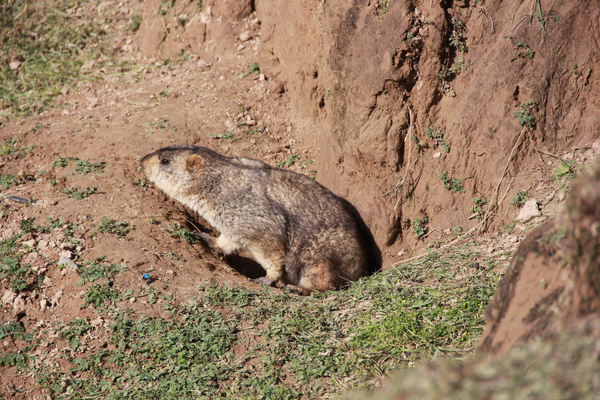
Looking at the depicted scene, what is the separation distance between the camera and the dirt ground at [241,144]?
17.5ft

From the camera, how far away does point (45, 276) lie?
16.6 feet

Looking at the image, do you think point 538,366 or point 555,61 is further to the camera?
point 555,61

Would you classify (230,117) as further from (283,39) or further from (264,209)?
(264,209)

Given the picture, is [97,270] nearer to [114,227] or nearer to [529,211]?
[114,227]

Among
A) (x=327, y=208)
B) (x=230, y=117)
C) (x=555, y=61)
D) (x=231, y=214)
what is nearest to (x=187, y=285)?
(x=231, y=214)

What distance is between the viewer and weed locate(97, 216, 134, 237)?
5.64 meters

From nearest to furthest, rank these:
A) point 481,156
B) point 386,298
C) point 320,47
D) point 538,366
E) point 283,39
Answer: point 538,366, point 386,298, point 481,156, point 320,47, point 283,39

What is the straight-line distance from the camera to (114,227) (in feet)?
18.7

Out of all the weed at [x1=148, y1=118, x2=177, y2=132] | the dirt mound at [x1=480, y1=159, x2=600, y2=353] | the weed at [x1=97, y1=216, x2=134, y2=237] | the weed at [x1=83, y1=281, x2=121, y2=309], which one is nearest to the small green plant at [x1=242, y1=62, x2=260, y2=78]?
the weed at [x1=148, y1=118, x2=177, y2=132]

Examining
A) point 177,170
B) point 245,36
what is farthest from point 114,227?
point 245,36

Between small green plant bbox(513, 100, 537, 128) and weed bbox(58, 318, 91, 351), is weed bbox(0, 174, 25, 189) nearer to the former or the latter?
weed bbox(58, 318, 91, 351)

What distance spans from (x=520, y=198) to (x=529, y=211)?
0.22 m

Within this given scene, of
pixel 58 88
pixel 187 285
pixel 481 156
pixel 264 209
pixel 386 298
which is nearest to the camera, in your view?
pixel 386 298

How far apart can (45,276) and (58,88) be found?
195 inches
